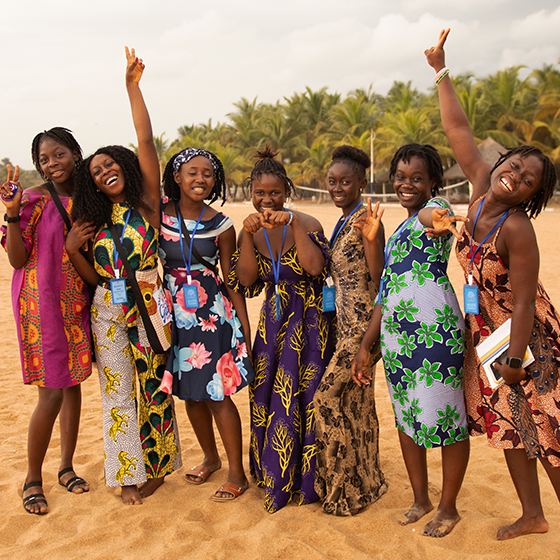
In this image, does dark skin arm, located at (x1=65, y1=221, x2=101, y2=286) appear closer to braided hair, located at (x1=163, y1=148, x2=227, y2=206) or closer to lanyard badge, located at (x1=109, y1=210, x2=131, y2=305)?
lanyard badge, located at (x1=109, y1=210, x2=131, y2=305)

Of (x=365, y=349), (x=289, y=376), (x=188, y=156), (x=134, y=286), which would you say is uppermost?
(x=188, y=156)

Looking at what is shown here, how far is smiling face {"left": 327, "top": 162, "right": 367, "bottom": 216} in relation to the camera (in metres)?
3.18

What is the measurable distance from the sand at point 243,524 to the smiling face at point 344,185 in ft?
6.23

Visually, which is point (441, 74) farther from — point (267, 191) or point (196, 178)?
point (196, 178)

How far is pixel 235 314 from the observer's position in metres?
3.43

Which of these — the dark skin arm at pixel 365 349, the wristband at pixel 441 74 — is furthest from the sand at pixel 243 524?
the wristband at pixel 441 74

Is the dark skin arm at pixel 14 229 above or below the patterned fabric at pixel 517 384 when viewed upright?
above

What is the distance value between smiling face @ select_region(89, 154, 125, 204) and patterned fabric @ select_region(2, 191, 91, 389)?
1.16 feet

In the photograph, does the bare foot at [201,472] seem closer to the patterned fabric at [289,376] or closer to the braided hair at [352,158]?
the patterned fabric at [289,376]

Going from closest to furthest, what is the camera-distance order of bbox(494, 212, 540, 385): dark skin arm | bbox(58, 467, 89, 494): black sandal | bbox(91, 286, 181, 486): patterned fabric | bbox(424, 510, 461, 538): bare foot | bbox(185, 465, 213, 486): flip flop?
Answer: bbox(494, 212, 540, 385): dark skin arm < bbox(424, 510, 461, 538): bare foot < bbox(91, 286, 181, 486): patterned fabric < bbox(58, 467, 89, 494): black sandal < bbox(185, 465, 213, 486): flip flop

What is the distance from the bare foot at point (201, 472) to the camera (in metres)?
3.61

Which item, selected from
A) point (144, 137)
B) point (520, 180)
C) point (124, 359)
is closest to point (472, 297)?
point (520, 180)

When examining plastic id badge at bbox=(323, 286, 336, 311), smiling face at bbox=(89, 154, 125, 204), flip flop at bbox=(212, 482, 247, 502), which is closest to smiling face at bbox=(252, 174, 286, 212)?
plastic id badge at bbox=(323, 286, 336, 311)

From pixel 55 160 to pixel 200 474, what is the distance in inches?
92.4
